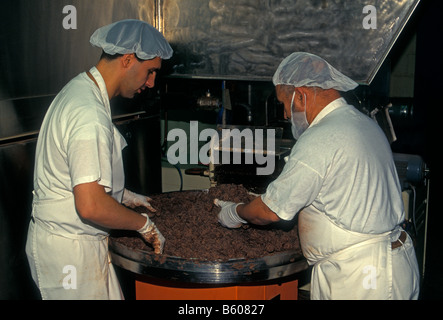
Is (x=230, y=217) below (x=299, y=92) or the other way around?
below

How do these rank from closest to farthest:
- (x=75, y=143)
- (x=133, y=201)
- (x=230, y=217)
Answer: (x=75, y=143), (x=230, y=217), (x=133, y=201)

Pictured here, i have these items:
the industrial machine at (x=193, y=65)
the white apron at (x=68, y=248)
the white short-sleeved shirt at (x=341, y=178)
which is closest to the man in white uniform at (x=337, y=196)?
the white short-sleeved shirt at (x=341, y=178)

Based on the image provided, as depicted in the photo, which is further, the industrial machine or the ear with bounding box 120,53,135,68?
the industrial machine

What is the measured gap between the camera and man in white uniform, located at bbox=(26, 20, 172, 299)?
6.01 ft

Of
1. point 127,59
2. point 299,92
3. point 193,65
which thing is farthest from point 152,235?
point 193,65

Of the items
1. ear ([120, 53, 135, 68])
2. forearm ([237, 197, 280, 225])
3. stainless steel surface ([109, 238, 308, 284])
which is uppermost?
ear ([120, 53, 135, 68])

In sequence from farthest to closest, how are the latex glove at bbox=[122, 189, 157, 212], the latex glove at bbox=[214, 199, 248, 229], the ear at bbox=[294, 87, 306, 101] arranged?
the latex glove at bbox=[122, 189, 157, 212]
the latex glove at bbox=[214, 199, 248, 229]
the ear at bbox=[294, 87, 306, 101]

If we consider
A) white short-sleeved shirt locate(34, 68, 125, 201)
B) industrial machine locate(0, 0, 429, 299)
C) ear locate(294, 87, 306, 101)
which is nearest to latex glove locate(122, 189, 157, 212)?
industrial machine locate(0, 0, 429, 299)

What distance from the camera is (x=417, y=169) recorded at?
314cm

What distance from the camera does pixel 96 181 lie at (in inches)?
70.1

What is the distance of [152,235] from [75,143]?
57 centimetres

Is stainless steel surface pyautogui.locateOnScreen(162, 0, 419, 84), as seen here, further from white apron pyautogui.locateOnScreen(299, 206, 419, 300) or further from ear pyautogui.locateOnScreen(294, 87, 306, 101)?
white apron pyautogui.locateOnScreen(299, 206, 419, 300)

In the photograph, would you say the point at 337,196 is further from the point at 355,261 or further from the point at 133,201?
the point at 133,201

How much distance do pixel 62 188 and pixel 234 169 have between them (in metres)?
1.30
